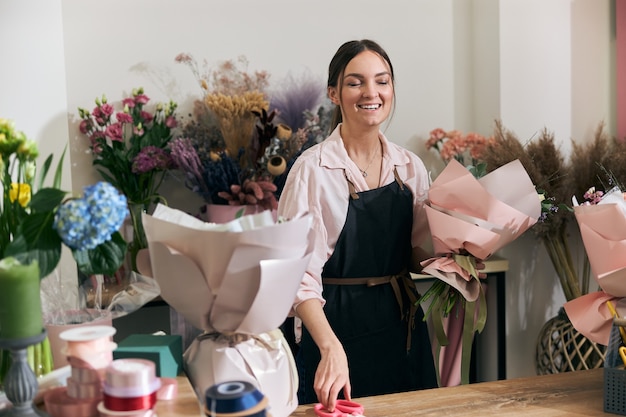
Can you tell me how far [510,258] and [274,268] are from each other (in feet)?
8.71

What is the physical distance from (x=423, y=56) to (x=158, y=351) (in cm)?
301

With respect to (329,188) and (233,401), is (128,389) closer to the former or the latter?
(233,401)

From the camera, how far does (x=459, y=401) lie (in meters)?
1.76

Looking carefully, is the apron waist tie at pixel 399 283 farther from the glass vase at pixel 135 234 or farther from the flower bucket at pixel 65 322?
the glass vase at pixel 135 234

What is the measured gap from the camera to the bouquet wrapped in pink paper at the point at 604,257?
1788 millimetres

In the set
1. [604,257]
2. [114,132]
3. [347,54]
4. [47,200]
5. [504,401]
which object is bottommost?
[504,401]

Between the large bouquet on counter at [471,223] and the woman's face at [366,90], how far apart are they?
32 cm

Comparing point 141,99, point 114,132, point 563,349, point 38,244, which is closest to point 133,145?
point 114,132

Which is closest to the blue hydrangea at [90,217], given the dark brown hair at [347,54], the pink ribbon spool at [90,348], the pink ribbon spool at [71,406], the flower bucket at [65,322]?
the pink ribbon spool at [90,348]

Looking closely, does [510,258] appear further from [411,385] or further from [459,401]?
[459,401]

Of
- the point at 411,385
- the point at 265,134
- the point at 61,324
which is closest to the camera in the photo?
the point at 61,324

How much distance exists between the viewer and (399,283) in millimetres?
2402

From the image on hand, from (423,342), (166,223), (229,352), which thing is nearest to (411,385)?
(423,342)

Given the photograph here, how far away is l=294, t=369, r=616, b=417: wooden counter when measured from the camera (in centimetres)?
169
